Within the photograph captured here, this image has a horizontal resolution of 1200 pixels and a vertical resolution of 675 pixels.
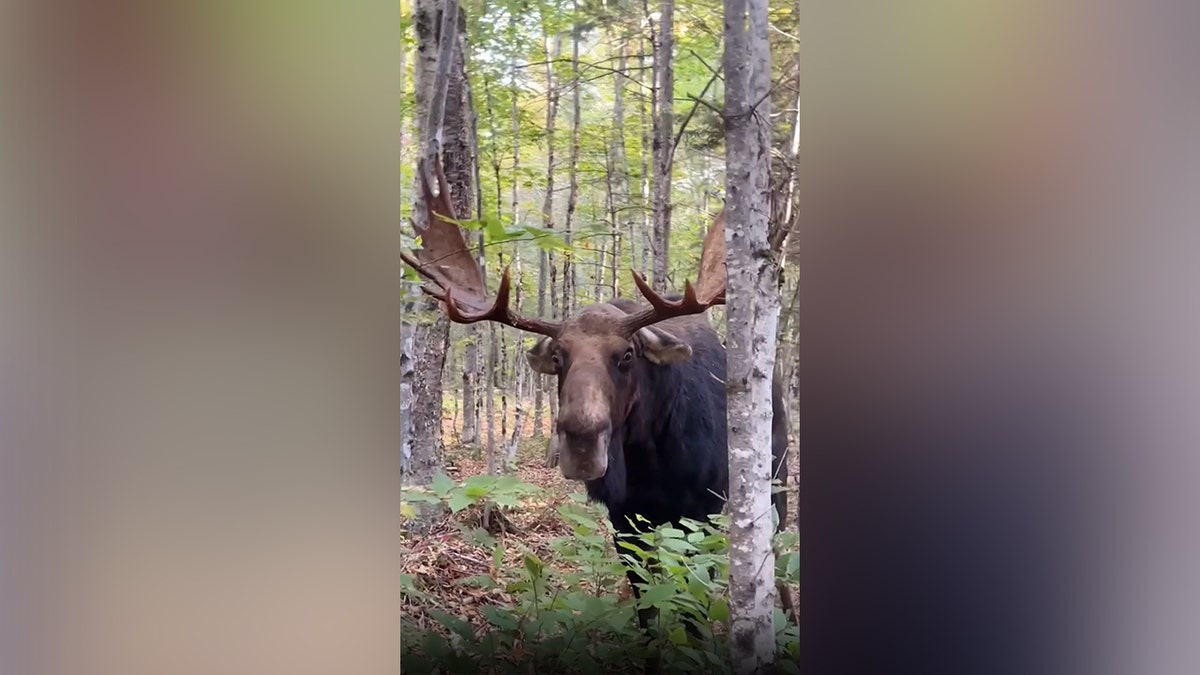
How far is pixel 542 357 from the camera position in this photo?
217cm

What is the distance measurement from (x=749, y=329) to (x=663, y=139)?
58 cm

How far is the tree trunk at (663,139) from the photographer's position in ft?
6.51

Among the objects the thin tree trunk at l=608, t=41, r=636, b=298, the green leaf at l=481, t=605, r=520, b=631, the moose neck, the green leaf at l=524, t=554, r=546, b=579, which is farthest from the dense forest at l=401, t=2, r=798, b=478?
the green leaf at l=481, t=605, r=520, b=631

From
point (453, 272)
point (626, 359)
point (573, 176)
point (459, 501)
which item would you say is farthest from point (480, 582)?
point (573, 176)

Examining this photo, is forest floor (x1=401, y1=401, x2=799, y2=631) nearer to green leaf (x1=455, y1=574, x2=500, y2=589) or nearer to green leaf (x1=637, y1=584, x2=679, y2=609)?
green leaf (x1=455, y1=574, x2=500, y2=589)

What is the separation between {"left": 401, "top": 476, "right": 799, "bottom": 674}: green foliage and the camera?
2105mm

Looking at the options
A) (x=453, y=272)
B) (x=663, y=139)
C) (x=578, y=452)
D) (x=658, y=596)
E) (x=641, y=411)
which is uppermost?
(x=663, y=139)
